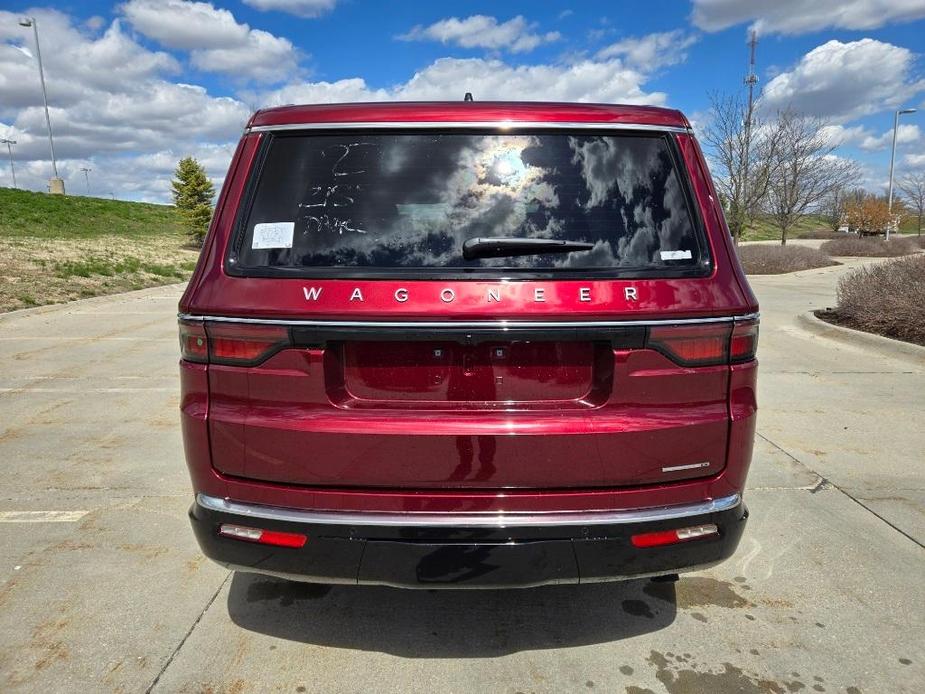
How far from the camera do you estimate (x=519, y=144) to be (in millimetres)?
2111

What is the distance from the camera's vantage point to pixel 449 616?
2.62m

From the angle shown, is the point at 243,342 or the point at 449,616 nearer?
the point at 243,342

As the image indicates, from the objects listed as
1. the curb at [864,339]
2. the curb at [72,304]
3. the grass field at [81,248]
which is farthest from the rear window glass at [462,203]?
the grass field at [81,248]

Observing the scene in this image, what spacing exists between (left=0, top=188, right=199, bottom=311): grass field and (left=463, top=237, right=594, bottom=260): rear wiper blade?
1218 centimetres

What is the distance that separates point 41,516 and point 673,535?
133 inches

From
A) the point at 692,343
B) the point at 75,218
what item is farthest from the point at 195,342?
the point at 75,218

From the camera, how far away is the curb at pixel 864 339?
740 cm

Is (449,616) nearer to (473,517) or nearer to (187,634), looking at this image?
(473,517)

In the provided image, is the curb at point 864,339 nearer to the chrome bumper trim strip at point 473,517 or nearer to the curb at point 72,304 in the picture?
the chrome bumper trim strip at point 473,517

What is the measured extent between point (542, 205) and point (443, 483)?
3.13ft

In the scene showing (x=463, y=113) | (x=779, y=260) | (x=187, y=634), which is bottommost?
(x=187, y=634)

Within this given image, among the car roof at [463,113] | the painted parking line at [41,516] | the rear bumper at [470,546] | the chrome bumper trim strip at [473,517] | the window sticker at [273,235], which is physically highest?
the car roof at [463,113]

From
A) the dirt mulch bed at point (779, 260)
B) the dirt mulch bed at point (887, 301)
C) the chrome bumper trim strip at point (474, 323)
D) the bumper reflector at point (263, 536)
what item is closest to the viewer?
the chrome bumper trim strip at point (474, 323)

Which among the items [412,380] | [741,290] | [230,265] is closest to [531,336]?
[412,380]
